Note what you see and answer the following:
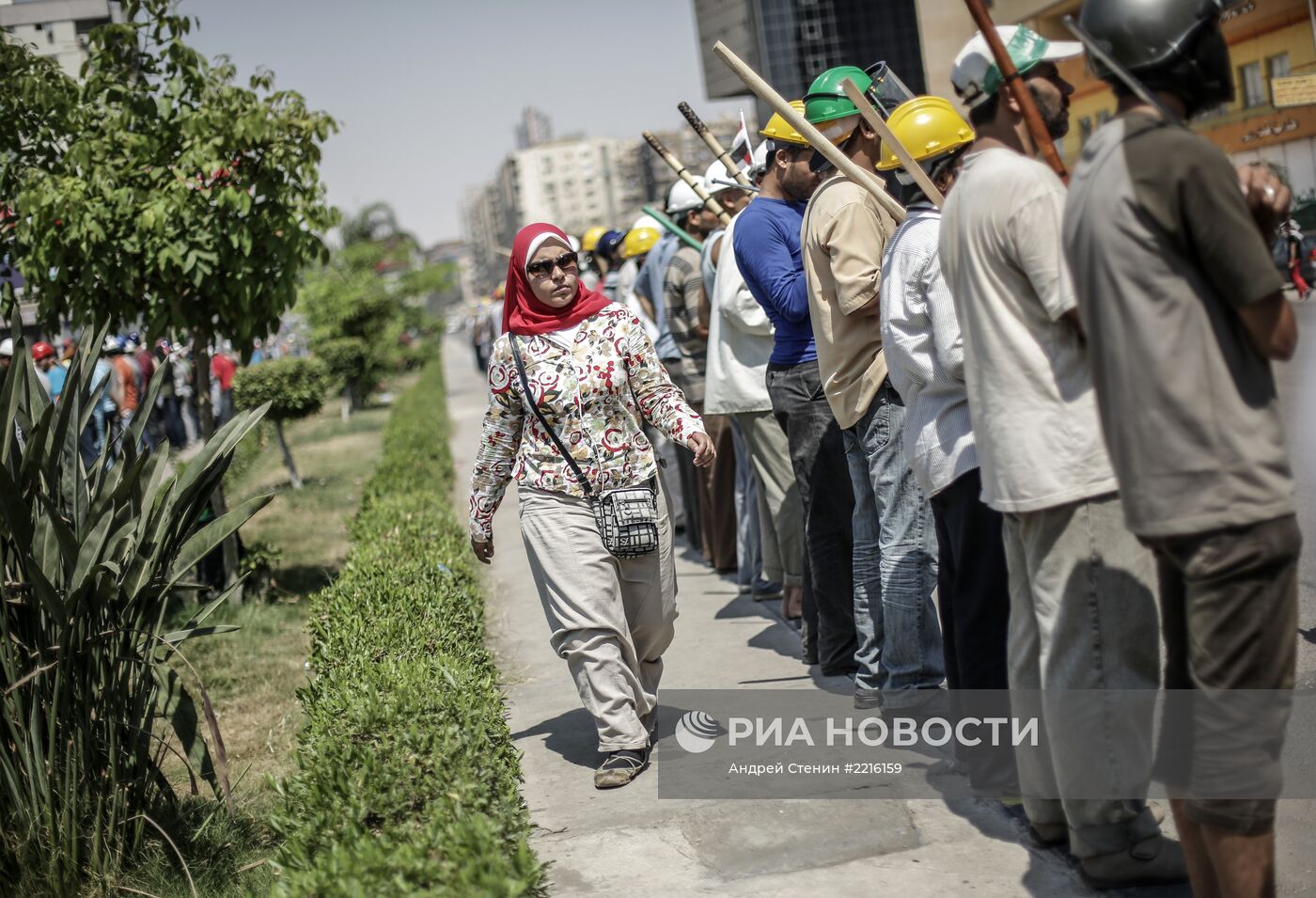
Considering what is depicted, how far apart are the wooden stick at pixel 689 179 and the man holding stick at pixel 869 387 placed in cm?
228

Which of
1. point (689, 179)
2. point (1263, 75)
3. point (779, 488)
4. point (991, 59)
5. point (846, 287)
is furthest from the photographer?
point (1263, 75)

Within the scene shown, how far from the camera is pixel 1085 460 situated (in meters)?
3.01

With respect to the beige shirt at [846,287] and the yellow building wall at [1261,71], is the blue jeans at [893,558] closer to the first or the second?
the beige shirt at [846,287]

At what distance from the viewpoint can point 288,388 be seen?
1538cm

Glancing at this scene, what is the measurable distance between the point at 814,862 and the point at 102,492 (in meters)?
2.56

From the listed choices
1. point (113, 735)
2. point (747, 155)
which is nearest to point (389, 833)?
point (113, 735)

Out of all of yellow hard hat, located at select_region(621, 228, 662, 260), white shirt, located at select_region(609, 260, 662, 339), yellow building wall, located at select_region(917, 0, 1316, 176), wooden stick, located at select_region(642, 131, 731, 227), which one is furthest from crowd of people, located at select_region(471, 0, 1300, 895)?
yellow building wall, located at select_region(917, 0, 1316, 176)

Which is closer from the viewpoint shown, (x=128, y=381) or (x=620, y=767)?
(x=620, y=767)

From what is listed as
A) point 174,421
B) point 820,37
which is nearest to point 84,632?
point 174,421

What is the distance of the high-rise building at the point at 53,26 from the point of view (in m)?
7.91

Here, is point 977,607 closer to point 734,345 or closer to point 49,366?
point 734,345

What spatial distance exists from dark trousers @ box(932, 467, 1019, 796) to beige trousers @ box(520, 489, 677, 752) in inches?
44.0

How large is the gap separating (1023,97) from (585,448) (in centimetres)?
197

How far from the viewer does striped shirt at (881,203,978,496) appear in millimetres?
3688
